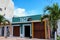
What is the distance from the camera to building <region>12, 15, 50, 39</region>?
78.1 feet

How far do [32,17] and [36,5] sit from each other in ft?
17.8

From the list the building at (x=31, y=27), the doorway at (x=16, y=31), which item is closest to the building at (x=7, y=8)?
the doorway at (x=16, y=31)

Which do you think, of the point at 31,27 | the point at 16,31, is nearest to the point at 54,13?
the point at 31,27

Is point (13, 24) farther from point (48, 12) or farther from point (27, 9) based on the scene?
point (48, 12)

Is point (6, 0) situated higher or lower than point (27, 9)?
higher

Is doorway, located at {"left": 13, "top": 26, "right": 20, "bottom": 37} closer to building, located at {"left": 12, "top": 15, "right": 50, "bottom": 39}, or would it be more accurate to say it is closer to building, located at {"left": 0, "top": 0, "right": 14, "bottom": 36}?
building, located at {"left": 12, "top": 15, "right": 50, "bottom": 39}

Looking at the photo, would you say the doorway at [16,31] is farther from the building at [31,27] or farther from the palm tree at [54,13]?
the palm tree at [54,13]

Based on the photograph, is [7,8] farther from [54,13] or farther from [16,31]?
[54,13]

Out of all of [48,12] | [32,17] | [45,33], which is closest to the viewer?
[48,12]

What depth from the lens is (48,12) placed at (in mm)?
19375

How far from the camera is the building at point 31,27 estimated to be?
78.1ft

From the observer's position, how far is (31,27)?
25.6 metres

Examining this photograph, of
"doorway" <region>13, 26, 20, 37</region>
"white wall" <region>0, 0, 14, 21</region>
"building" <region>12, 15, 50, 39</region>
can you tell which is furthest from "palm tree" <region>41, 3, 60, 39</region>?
"white wall" <region>0, 0, 14, 21</region>

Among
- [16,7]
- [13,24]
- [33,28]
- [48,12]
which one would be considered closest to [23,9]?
[16,7]
